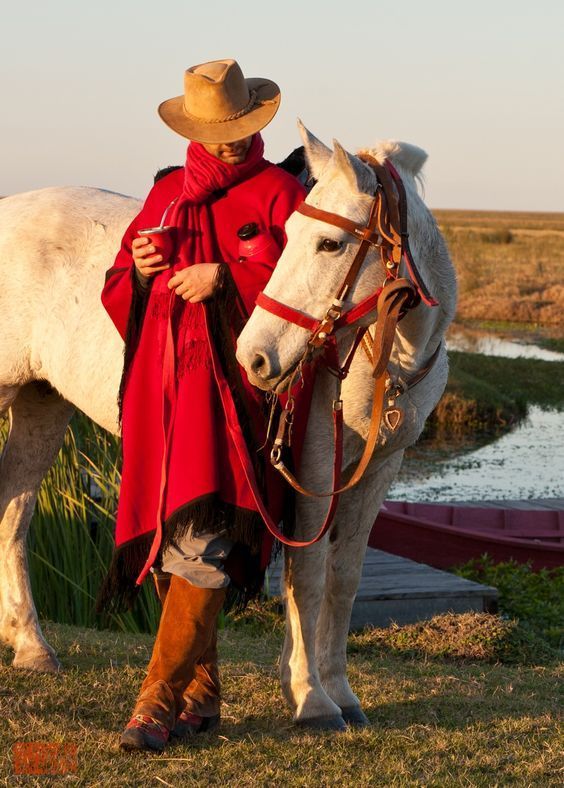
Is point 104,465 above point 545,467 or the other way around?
above

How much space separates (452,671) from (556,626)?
1.94 metres

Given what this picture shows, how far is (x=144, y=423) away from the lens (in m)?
3.61

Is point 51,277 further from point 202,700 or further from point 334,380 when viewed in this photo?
point 202,700

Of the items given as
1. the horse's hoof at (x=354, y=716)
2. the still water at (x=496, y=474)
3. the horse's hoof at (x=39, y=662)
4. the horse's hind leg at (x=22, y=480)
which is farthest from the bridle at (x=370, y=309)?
the still water at (x=496, y=474)

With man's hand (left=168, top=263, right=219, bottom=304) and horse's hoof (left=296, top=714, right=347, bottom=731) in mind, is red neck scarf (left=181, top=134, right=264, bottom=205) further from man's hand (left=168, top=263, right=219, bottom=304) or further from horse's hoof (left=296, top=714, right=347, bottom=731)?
horse's hoof (left=296, top=714, right=347, bottom=731)

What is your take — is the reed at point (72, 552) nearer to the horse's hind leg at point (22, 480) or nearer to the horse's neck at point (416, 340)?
the horse's hind leg at point (22, 480)

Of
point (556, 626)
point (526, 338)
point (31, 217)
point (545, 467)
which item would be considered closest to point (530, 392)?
point (545, 467)

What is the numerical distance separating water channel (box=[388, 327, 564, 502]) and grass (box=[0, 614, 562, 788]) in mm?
7731

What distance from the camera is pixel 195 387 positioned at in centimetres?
346

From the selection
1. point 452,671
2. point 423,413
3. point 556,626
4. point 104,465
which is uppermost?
point 423,413

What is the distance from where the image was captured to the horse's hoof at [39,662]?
434 centimetres

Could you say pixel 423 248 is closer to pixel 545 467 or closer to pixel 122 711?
pixel 122 711

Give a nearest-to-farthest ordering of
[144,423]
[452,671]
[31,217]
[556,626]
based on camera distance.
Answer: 1. [144,423]
2. [31,217]
3. [452,671]
4. [556,626]

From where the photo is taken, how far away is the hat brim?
3.42 metres
